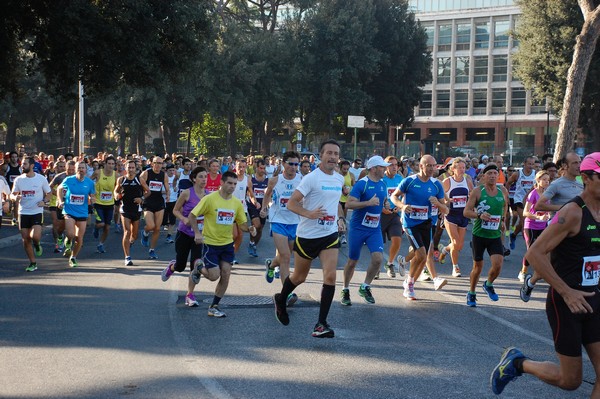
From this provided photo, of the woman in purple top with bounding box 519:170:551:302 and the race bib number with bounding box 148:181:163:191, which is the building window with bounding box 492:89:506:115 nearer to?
the race bib number with bounding box 148:181:163:191

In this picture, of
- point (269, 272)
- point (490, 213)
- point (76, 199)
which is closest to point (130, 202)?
point (76, 199)

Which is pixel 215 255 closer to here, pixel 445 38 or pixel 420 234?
pixel 420 234

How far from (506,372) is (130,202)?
1036 cm

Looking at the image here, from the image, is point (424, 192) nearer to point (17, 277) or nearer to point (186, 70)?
point (17, 277)

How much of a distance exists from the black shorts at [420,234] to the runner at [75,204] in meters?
6.19

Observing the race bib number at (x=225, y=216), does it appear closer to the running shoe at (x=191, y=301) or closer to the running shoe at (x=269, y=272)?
the running shoe at (x=191, y=301)

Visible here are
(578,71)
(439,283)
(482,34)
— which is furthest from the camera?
(482,34)

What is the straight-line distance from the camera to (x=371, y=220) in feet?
33.9

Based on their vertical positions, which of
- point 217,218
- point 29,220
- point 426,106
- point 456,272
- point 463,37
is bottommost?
point 456,272

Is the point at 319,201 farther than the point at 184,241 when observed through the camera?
No

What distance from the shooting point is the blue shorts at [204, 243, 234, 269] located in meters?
9.45

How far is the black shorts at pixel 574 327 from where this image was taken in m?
4.96

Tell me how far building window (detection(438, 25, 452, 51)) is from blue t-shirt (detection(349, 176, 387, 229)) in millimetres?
74145

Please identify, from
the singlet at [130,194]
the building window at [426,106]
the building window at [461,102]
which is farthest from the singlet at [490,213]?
the building window at [426,106]
